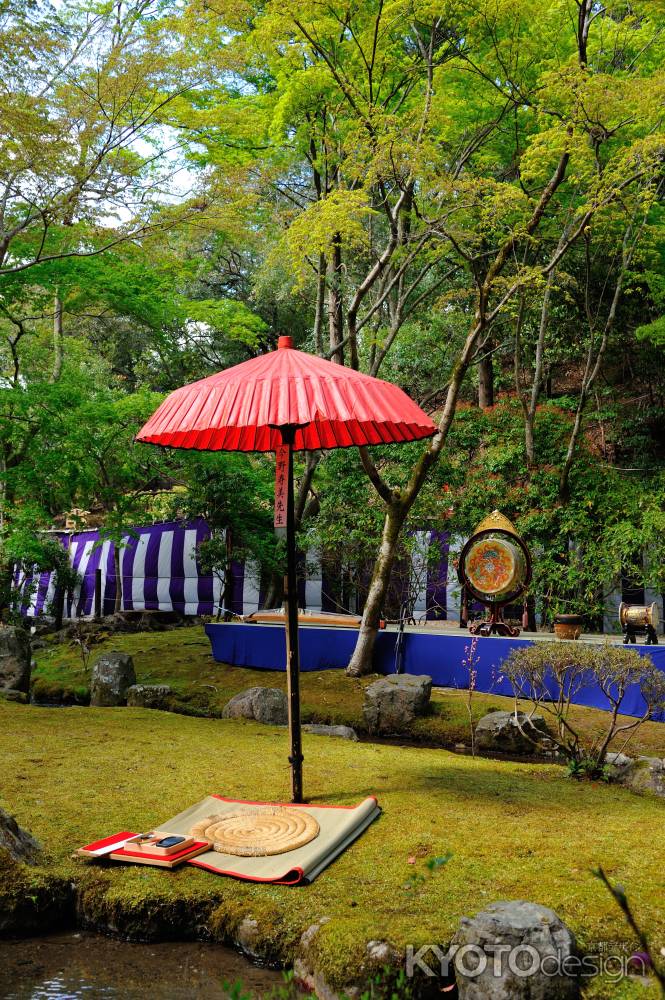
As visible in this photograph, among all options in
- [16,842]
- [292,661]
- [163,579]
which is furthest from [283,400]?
[163,579]

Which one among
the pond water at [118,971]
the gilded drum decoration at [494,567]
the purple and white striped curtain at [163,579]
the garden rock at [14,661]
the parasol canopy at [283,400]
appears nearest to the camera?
the pond water at [118,971]

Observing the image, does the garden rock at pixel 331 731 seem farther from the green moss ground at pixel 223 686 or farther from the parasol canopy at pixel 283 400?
the parasol canopy at pixel 283 400

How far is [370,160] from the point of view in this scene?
33.8 feet

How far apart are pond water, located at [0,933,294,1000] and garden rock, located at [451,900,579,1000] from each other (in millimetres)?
817

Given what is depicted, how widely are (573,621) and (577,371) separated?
1143 cm

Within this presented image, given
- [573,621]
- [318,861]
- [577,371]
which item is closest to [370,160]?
[573,621]

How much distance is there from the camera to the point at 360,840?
4.40 metres

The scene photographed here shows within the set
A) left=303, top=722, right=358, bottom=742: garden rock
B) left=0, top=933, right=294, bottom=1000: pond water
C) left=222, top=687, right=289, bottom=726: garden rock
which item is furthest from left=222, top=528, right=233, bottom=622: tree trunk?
left=0, top=933, right=294, bottom=1000: pond water

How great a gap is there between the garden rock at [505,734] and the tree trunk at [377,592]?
2374mm

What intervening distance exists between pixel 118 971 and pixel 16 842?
89 centimetres

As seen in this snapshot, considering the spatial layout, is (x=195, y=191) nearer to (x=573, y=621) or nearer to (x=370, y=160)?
(x=370, y=160)

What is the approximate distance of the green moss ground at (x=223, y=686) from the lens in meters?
9.61

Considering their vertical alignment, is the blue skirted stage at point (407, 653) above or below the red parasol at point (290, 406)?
below

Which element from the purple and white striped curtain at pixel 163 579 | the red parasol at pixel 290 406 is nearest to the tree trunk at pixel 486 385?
the purple and white striped curtain at pixel 163 579
